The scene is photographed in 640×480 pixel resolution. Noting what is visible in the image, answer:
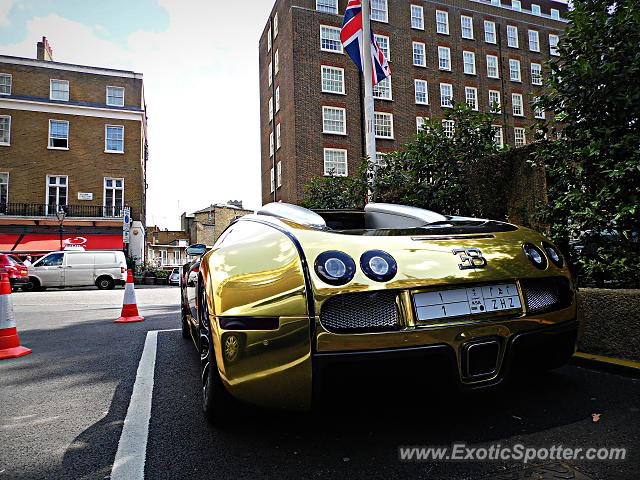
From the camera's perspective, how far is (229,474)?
1796 mm

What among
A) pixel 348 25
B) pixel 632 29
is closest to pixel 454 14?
pixel 348 25

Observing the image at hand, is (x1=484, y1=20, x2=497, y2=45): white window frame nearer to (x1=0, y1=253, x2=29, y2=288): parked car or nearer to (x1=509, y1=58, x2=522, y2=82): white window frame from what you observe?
(x1=509, y1=58, x2=522, y2=82): white window frame

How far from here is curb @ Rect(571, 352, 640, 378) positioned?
112 inches

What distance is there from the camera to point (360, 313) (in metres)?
1.86

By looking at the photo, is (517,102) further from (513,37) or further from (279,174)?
(279,174)

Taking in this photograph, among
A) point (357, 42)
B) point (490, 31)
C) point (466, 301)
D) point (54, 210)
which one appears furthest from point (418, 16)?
point (466, 301)

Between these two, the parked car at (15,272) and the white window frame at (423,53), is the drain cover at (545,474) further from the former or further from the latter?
the white window frame at (423,53)

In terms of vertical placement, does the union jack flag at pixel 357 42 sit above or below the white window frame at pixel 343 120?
below

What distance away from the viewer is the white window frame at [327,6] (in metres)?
25.0

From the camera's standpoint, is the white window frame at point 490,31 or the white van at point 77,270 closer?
the white van at point 77,270

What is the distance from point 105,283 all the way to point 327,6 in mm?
18892

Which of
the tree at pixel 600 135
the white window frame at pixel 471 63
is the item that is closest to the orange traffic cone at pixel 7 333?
the tree at pixel 600 135

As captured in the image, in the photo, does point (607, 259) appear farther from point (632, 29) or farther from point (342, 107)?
point (342, 107)

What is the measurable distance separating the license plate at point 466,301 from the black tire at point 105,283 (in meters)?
18.2
